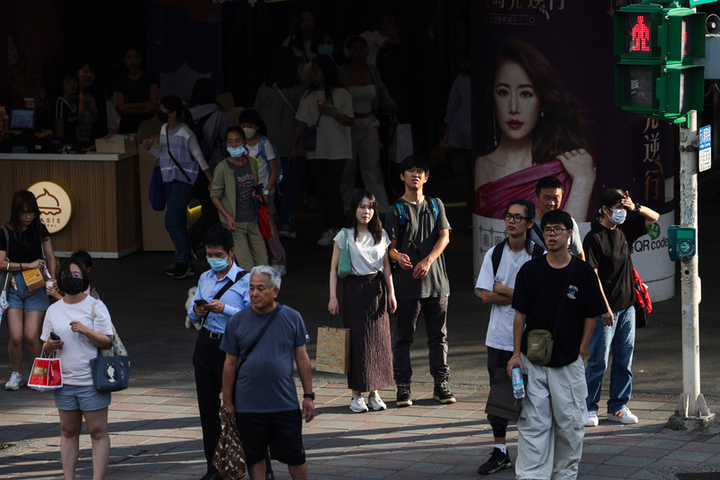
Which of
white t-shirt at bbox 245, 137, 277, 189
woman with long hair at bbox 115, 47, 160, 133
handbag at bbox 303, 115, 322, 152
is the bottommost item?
white t-shirt at bbox 245, 137, 277, 189

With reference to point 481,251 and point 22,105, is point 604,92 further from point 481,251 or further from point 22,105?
point 22,105

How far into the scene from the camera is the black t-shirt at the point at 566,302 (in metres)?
6.88

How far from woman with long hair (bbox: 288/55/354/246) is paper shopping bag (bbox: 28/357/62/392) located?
739 cm

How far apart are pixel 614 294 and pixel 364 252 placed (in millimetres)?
1786

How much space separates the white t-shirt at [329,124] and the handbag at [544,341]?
25.0 feet

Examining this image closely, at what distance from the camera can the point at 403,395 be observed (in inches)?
356

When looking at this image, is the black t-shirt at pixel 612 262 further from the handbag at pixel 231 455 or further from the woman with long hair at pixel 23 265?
the woman with long hair at pixel 23 265

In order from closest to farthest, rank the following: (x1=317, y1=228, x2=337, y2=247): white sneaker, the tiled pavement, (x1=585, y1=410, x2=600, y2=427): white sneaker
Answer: the tiled pavement, (x1=585, y1=410, x2=600, y2=427): white sneaker, (x1=317, y1=228, x2=337, y2=247): white sneaker

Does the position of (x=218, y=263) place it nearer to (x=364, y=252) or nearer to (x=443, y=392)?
(x=364, y=252)

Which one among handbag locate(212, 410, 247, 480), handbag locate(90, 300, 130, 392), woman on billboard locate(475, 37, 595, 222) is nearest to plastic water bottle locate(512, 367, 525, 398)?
handbag locate(212, 410, 247, 480)

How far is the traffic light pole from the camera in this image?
816 cm

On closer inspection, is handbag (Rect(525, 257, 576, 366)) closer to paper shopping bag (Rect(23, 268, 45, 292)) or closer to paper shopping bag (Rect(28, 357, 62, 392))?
paper shopping bag (Rect(28, 357, 62, 392))

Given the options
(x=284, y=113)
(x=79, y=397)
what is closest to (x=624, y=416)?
(x=79, y=397)

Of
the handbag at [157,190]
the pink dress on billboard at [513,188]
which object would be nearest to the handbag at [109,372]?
the pink dress on billboard at [513,188]
